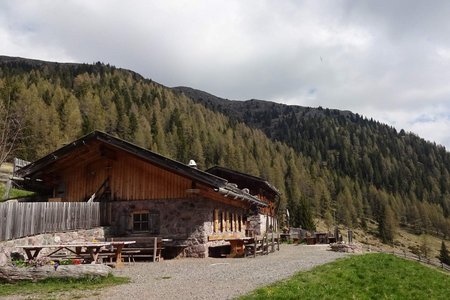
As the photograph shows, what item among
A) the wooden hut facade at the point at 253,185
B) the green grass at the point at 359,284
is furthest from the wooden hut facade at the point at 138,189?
the wooden hut facade at the point at 253,185

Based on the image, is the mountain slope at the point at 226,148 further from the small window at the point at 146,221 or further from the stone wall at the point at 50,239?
the stone wall at the point at 50,239

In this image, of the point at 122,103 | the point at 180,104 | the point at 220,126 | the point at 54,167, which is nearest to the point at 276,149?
the point at 220,126

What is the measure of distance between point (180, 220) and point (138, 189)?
309 cm

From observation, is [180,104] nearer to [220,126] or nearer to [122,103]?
[220,126]

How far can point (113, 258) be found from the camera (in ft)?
59.6

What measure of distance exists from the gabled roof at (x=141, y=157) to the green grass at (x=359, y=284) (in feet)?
21.6

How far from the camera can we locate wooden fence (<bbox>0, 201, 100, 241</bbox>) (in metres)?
15.0

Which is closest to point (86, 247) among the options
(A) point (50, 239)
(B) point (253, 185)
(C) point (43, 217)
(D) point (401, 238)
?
(A) point (50, 239)

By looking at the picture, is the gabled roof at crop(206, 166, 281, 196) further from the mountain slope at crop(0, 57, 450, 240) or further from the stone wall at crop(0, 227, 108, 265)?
the mountain slope at crop(0, 57, 450, 240)

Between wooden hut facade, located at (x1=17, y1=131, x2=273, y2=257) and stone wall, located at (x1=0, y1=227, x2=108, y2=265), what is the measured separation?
1513 mm

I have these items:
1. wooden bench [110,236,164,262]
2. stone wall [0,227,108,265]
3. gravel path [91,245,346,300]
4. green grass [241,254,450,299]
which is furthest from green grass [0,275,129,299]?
wooden bench [110,236,164,262]

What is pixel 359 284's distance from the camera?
1251 centimetres

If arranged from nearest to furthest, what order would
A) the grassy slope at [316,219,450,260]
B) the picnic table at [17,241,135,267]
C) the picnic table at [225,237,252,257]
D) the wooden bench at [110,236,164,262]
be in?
the picnic table at [17,241,135,267]
the wooden bench at [110,236,164,262]
the picnic table at [225,237,252,257]
the grassy slope at [316,219,450,260]

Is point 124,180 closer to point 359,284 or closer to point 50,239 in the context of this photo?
point 50,239
